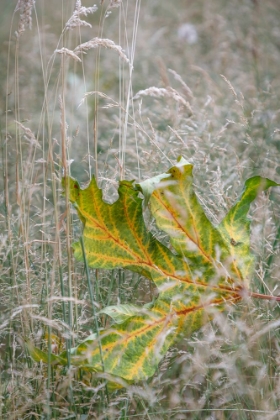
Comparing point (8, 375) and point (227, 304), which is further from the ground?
point (227, 304)

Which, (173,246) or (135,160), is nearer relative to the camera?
(173,246)

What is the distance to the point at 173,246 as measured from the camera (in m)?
1.17

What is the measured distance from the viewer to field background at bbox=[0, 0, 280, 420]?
114cm

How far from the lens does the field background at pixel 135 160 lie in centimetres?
114

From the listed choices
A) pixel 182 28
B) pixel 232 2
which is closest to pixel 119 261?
pixel 182 28

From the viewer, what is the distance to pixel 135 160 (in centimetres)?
187

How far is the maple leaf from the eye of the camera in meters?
1.12

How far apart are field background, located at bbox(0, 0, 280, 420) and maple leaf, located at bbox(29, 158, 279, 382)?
0.05 m

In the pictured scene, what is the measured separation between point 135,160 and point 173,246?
2.47 ft

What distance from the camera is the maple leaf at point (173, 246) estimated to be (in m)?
1.12

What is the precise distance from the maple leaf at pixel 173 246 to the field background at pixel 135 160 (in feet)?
0.18

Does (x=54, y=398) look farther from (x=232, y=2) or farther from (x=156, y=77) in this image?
(x=232, y=2)

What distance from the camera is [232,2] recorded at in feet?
12.4

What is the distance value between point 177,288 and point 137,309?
0.10 metres
